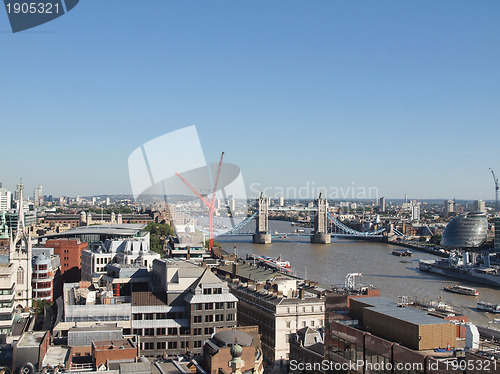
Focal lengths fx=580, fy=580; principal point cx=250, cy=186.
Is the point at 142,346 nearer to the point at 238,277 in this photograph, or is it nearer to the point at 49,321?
the point at 49,321

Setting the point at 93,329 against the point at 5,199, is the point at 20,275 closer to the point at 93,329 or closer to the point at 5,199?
the point at 93,329

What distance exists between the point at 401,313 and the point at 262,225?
44329mm

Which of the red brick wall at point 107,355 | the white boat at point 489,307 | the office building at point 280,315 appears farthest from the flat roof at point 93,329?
the white boat at point 489,307

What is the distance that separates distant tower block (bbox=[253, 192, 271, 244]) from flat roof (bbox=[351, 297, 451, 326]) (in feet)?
129

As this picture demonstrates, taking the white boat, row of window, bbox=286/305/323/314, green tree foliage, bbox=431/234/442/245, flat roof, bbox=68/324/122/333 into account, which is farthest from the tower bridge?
flat roof, bbox=68/324/122/333

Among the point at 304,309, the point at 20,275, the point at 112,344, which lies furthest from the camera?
the point at 20,275

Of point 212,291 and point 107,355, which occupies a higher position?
point 212,291

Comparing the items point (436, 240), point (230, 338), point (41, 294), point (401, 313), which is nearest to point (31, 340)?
point (230, 338)

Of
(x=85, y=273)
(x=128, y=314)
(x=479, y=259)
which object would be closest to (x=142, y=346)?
(x=128, y=314)

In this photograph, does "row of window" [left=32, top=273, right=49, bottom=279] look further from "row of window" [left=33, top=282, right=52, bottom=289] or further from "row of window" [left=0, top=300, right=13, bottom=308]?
"row of window" [left=0, top=300, right=13, bottom=308]

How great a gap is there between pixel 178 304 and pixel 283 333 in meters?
2.44

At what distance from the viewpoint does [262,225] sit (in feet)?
166

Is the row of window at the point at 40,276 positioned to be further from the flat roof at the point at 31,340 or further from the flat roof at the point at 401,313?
the flat roof at the point at 401,313

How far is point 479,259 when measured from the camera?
1286 inches
